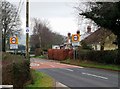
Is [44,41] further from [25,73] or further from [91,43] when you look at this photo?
[25,73]

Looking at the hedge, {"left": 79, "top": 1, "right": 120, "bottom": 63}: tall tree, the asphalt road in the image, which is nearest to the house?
{"left": 79, "top": 1, "right": 120, "bottom": 63}: tall tree

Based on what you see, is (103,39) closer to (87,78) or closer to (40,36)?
(87,78)

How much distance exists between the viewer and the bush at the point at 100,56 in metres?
39.8

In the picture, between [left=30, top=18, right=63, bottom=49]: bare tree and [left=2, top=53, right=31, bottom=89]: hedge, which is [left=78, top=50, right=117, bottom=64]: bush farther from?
[left=30, top=18, right=63, bottom=49]: bare tree

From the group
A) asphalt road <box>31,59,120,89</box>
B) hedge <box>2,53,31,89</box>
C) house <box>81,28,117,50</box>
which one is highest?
house <box>81,28,117,50</box>

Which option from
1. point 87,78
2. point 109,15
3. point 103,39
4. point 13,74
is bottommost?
point 87,78

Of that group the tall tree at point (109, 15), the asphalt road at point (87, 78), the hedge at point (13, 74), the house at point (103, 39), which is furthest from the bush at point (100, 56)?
the hedge at point (13, 74)

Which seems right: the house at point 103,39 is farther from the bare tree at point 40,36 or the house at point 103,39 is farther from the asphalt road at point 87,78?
the bare tree at point 40,36

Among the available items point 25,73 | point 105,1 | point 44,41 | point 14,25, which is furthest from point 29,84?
point 44,41

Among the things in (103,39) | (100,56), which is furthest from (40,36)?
(100,56)

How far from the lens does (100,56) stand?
4359cm

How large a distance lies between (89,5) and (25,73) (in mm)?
33989

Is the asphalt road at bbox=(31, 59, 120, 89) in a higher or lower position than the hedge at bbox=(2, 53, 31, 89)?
lower

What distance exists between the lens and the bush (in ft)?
130
